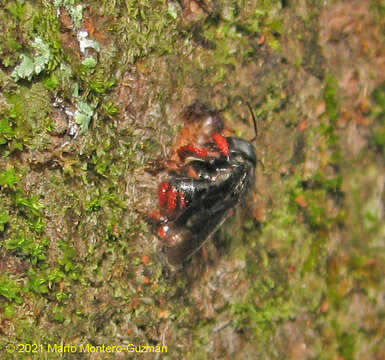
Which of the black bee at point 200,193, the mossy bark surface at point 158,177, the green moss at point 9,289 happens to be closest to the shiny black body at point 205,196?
the black bee at point 200,193

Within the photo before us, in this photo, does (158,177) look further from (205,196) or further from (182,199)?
(205,196)

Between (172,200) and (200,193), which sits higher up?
(200,193)

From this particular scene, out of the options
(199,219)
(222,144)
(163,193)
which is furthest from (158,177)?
(222,144)

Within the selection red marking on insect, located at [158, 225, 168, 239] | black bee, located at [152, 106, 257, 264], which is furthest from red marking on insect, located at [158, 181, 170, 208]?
red marking on insect, located at [158, 225, 168, 239]

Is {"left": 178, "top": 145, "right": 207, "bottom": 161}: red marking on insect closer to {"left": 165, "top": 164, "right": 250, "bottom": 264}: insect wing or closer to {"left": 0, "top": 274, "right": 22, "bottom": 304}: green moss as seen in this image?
{"left": 165, "top": 164, "right": 250, "bottom": 264}: insect wing

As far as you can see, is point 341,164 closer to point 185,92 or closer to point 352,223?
point 352,223

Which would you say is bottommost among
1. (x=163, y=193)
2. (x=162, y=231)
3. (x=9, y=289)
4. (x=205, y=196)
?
(x=9, y=289)

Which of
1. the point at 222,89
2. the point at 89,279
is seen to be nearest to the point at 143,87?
the point at 222,89
